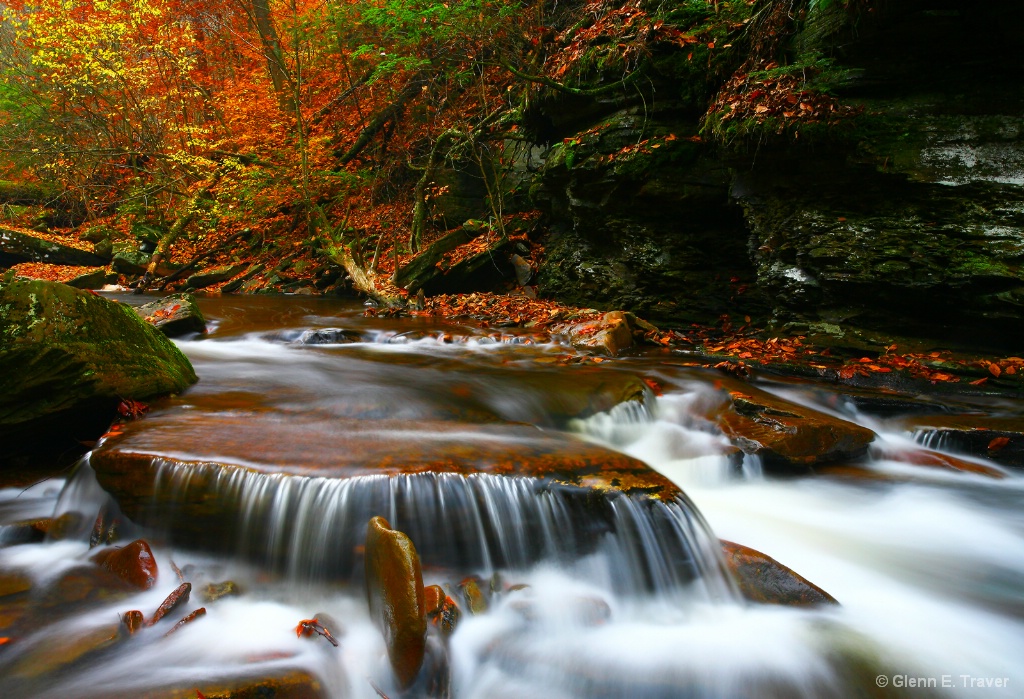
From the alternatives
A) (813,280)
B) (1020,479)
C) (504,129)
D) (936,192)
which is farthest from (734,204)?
(504,129)

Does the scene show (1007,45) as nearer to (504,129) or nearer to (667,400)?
(667,400)

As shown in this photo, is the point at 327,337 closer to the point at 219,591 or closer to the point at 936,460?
the point at 219,591

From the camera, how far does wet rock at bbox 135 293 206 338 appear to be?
8102 mm

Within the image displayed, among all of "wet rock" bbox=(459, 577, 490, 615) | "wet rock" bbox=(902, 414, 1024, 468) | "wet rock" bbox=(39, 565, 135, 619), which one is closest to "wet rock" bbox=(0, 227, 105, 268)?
"wet rock" bbox=(39, 565, 135, 619)

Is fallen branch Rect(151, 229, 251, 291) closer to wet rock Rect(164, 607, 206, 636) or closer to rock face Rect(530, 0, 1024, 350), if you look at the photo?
rock face Rect(530, 0, 1024, 350)

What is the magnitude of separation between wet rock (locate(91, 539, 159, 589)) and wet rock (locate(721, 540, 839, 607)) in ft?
10.7

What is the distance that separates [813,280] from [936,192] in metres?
1.49

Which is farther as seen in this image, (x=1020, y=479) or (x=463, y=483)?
A: (x=1020, y=479)

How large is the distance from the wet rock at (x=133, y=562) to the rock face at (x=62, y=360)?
3.98 ft

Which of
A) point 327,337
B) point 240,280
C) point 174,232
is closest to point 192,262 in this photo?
point 174,232

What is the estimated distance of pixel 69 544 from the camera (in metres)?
3.26

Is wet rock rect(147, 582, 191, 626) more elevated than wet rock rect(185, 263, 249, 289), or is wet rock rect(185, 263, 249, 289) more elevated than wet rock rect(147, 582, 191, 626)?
wet rock rect(185, 263, 249, 289)

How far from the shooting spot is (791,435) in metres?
4.61

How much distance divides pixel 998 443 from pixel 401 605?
499 cm
